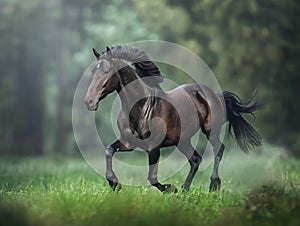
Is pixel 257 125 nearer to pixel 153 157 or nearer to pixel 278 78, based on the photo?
pixel 278 78

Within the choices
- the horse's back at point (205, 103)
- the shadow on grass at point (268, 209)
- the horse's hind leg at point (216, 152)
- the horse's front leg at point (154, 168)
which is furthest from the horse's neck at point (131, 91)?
the shadow on grass at point (268, 209)

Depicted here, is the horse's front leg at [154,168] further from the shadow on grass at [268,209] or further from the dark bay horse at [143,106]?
the shadow on grass at [268,209]

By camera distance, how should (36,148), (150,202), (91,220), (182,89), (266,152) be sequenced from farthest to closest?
(36,148) < (266,152) < (182,89) < (150,202) < (91,220)

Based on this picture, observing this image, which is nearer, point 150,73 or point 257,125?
point 150,73

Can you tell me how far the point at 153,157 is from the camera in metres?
9.14

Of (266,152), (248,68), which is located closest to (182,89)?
(266,152)

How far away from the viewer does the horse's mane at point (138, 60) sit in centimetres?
905

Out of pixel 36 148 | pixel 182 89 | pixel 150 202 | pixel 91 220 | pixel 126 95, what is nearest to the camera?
pixel 91 220

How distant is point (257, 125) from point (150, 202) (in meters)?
17.0

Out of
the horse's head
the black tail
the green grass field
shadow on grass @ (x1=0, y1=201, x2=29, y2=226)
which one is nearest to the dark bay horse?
the horse's head

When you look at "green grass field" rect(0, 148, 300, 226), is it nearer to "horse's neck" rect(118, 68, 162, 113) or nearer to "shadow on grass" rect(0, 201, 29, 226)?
"shadow on grass" rect(0, 201, 29, 226)

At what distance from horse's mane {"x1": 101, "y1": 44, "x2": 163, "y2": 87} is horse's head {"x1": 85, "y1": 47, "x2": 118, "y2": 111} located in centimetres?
19

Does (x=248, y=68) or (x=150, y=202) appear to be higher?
(x=248, y=68)

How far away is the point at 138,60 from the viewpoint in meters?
9.23
